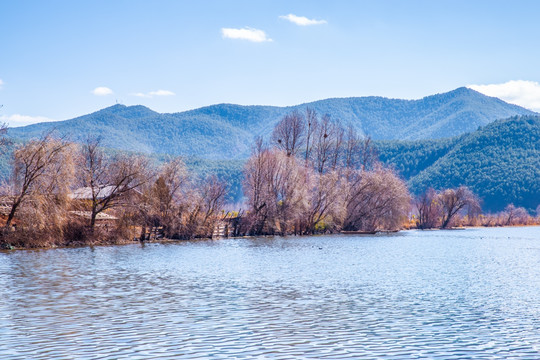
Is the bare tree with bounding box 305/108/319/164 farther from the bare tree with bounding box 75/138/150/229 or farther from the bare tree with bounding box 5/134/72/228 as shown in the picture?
the bare tree with bounding box 5/134/72/228

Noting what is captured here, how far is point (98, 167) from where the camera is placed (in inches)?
2368

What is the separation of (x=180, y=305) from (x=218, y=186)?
48554 millimetres

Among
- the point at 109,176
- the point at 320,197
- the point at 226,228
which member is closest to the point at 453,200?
the point at 320,197

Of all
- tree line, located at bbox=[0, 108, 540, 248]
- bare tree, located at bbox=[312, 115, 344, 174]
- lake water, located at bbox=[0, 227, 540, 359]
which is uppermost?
bare tree, located at bbox=[312, 115, 344, 174]

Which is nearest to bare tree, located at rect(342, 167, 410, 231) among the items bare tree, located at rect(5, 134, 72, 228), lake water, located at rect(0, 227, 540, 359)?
bare tree, located at rect(5, 134, 72, 228)

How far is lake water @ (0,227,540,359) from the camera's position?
591 inches

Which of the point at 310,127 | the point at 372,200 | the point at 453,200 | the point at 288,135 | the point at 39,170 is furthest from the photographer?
the point at 453,200

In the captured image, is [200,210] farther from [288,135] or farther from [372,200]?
[372,200]

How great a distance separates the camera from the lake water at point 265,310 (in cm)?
1500

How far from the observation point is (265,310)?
20.7 metres

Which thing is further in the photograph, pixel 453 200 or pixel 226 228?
pixel 453 200

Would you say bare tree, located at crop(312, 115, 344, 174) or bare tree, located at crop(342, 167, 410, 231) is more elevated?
bare tree, located at crop(312, 115, 344, 174)

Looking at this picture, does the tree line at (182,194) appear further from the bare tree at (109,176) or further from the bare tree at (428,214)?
the bare tree at (428,214)

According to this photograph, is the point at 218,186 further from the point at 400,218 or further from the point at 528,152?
the point at 528,152
